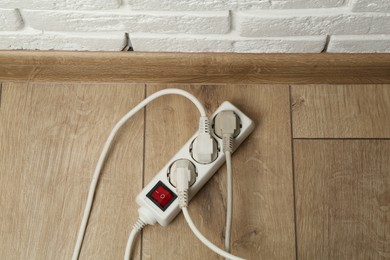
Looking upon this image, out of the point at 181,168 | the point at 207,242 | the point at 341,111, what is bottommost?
the point at 207,242

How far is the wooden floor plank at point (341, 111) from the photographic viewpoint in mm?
855

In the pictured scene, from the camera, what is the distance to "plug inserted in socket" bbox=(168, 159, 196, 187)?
0.77 m

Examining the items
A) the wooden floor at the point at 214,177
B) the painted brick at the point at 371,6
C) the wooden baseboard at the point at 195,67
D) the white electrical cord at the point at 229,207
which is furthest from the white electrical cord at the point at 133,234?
the painted brick at the point at 371,6

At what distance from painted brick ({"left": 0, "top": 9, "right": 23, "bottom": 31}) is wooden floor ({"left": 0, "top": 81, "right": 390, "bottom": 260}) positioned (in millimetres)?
153

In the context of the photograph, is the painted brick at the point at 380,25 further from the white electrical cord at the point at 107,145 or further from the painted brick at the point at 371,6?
the white electrical cord at the point at 107,145

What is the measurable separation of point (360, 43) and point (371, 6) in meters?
0.11

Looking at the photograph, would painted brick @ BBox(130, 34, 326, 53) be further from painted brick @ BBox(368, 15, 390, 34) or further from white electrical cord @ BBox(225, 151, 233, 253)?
white electrical cord @ BBox(225, 151, 233, 253)

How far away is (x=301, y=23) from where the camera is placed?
723mm

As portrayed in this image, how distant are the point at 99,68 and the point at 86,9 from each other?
156 mm

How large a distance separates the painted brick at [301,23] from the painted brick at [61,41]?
0.21 meters

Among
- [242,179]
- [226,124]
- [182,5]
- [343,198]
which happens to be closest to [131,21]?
[182,5]

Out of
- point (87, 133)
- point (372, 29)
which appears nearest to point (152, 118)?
point (87, 133)

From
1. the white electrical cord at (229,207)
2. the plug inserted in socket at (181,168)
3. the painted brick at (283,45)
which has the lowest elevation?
the white electrical cord at (229,207)

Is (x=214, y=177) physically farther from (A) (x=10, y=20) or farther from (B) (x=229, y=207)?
(A) (x=10, y=20)
